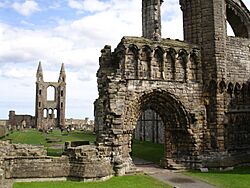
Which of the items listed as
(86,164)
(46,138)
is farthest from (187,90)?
(46,138)

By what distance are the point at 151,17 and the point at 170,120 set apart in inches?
375

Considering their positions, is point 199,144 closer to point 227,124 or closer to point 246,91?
point 227,124

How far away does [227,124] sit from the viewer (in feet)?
56.9

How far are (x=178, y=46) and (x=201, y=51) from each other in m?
1.37

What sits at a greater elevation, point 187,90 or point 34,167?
point 187,90

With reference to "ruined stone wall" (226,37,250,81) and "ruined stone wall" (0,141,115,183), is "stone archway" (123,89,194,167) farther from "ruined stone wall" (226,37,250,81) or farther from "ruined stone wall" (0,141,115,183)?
"ruined stone wall" (226,37,250,81)

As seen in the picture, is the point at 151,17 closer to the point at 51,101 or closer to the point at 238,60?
the point at 238,60

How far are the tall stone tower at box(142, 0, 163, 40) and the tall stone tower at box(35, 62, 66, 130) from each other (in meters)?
49.0

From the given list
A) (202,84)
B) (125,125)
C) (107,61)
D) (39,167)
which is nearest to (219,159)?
(202,84)

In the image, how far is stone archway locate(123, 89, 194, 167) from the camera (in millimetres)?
15945

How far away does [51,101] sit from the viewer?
77.4 m

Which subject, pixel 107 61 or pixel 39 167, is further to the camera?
pixel 107 61

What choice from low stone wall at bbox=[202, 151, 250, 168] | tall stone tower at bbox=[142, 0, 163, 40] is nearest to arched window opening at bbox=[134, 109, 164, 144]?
tall stone tower at bbox=[142, 0, 163, 40]

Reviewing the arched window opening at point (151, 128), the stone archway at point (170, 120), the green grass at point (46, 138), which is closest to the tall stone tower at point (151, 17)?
the stone archway at point (170, 120)
